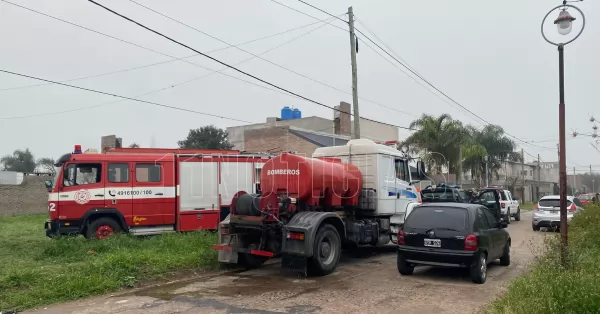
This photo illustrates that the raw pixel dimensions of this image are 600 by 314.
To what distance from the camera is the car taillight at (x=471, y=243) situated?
9.02 meters

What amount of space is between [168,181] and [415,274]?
7.78 metres

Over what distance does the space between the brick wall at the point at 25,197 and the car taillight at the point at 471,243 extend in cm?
2884

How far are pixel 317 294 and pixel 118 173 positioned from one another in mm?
7930

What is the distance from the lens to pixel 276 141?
1298 inches

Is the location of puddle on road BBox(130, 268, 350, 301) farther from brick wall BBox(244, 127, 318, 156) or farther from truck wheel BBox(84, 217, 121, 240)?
brick wall BBox(244, 127, 318, 156)

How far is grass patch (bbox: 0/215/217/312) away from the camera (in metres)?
8.28

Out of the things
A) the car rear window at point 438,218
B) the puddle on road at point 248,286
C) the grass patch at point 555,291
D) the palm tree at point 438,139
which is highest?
the palm tree at point 438,139

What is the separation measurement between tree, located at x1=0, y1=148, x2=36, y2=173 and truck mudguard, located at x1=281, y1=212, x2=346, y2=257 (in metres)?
66.4

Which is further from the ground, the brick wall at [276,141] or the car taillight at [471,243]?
the brick wall at [276,141]

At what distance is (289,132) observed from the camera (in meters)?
32.0

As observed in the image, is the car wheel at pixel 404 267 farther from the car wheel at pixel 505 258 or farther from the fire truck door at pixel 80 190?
the fire truck door at pixel 80 190

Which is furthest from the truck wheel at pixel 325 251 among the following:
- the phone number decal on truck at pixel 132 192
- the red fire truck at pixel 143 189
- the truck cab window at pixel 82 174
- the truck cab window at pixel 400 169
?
the truck cab window at pixel 82 174

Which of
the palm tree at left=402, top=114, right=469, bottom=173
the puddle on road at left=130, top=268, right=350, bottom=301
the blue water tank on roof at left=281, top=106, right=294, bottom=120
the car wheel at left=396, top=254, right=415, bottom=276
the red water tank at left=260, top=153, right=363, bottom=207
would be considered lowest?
the puddle on road at left=130, top=268, right=350, bottom=301

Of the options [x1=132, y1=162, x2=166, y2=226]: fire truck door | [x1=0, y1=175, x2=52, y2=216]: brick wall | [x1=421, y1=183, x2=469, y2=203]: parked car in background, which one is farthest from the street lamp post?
[x1=0, y1=175, x2=52, y2=216]: brick wall
